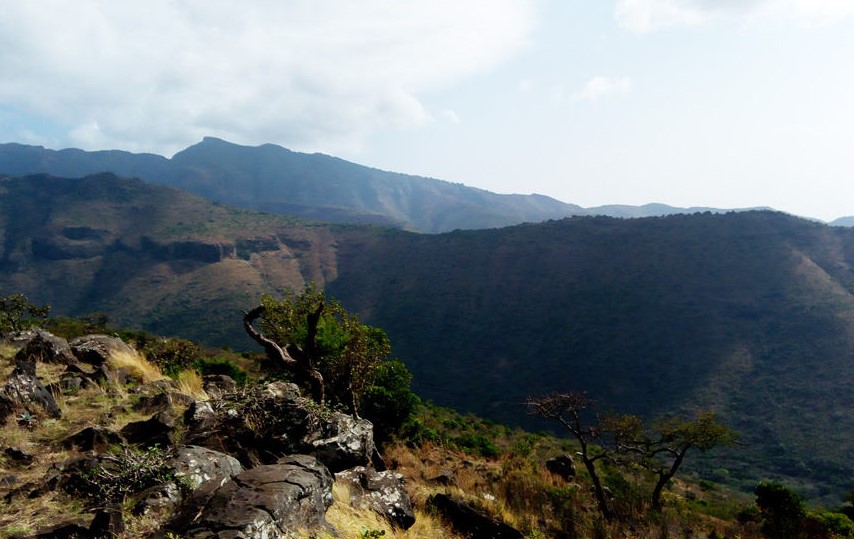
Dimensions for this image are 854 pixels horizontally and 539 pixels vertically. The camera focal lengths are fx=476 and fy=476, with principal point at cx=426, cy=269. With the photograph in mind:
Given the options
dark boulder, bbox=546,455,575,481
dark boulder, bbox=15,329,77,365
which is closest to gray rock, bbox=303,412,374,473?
dark boulder, bbox=15,329,77,365

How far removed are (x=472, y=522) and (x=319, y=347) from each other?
8833 mm

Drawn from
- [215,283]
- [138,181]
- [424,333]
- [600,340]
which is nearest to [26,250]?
[138,181]

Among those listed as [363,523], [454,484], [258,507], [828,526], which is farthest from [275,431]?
[828,526]

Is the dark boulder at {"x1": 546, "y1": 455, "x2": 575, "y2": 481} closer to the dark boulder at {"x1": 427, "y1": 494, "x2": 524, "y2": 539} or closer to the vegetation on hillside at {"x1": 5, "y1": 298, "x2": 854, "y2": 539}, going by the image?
the vegetation on hillside at {"x1": 5, "y1": 298, "x2": 854, "y2": 539}

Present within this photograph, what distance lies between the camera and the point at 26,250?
128 metres

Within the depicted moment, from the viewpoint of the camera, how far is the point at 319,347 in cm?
1562

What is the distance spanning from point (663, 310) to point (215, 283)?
9075 centimetres

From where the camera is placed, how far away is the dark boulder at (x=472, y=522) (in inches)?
313

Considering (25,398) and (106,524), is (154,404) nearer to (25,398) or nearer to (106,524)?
(25,398)

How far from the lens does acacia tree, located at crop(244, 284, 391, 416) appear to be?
33.6 feet

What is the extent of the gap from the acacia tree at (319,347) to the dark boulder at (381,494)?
2469 millimetres

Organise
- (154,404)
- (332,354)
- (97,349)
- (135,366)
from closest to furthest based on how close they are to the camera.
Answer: (154,404)
(135,366)
(97,349)
(332,354)

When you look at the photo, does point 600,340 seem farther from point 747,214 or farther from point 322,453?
point 322,453

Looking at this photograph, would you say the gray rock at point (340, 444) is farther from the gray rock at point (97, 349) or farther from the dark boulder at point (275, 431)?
the gray rock at point (97, 349)
